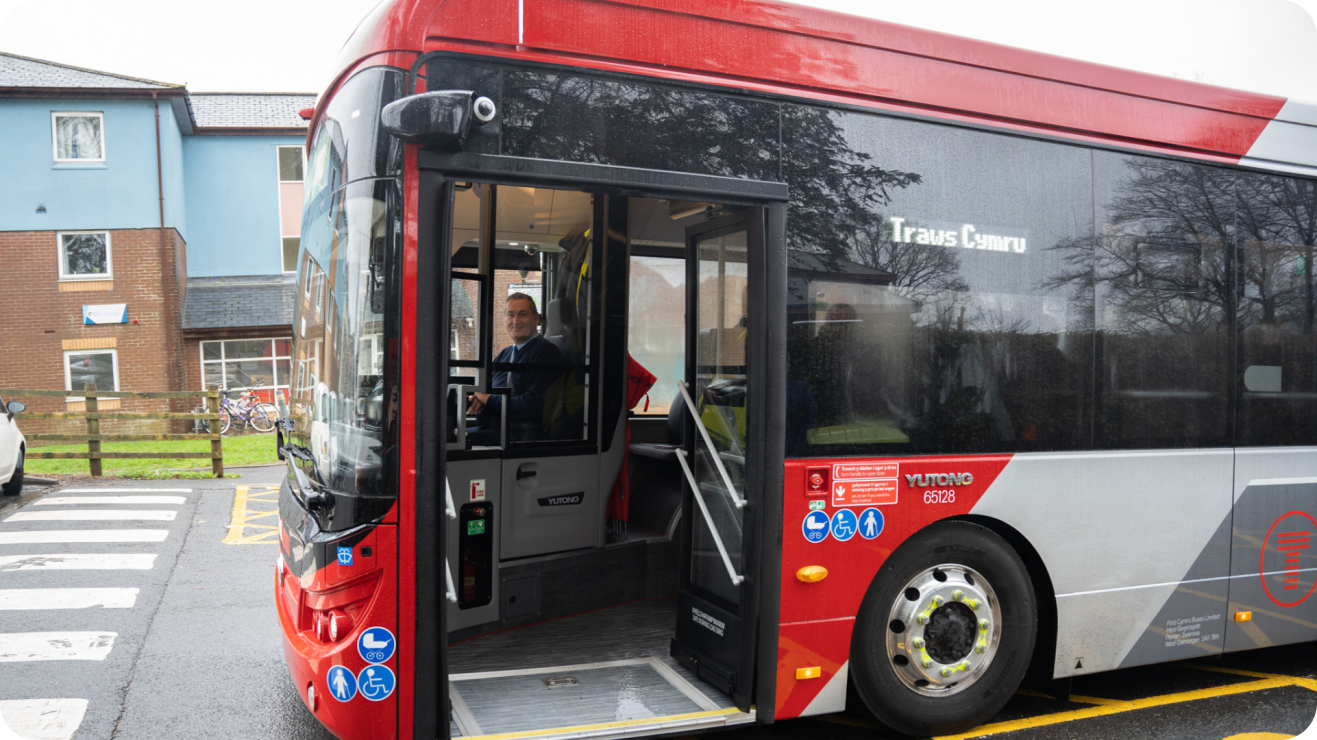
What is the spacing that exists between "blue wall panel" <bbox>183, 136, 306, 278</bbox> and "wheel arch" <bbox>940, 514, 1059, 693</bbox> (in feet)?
82.6

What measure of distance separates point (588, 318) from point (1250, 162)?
3805 millimetres

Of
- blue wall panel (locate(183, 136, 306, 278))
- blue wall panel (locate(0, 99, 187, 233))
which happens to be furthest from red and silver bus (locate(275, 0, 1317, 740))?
blue wall panel (locate(183, 136, 306, 278))

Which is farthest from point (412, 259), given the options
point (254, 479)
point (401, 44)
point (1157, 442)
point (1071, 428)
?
point (254, 479)

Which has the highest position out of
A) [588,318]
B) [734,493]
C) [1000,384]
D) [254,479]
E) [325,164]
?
[325,164]

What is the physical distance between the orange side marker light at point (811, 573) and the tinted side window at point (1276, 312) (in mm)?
2575

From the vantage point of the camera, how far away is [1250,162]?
482 cm

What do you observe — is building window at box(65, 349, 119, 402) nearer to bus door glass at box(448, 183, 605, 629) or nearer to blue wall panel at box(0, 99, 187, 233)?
blue wall panel at box(0, 99, 187, 233)

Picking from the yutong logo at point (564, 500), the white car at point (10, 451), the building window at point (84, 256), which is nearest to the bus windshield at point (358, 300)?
the yutong logo at point (564, 500)

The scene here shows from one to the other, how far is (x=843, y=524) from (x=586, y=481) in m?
2.02

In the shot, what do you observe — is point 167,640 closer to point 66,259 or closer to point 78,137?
point 66,259

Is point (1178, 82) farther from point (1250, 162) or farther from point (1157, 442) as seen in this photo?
point (1157, 442)

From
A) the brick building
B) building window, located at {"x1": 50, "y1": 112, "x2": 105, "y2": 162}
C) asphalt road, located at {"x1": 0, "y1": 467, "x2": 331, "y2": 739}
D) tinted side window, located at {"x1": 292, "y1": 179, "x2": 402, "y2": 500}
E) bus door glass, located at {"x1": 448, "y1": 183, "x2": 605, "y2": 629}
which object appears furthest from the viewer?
building window, located at {"x1": 50, "y1": 112, "x2": 105, "y2": 162}

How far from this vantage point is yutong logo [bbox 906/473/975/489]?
400cm

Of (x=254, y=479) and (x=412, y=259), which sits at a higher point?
Result: (x=412, y=259)
